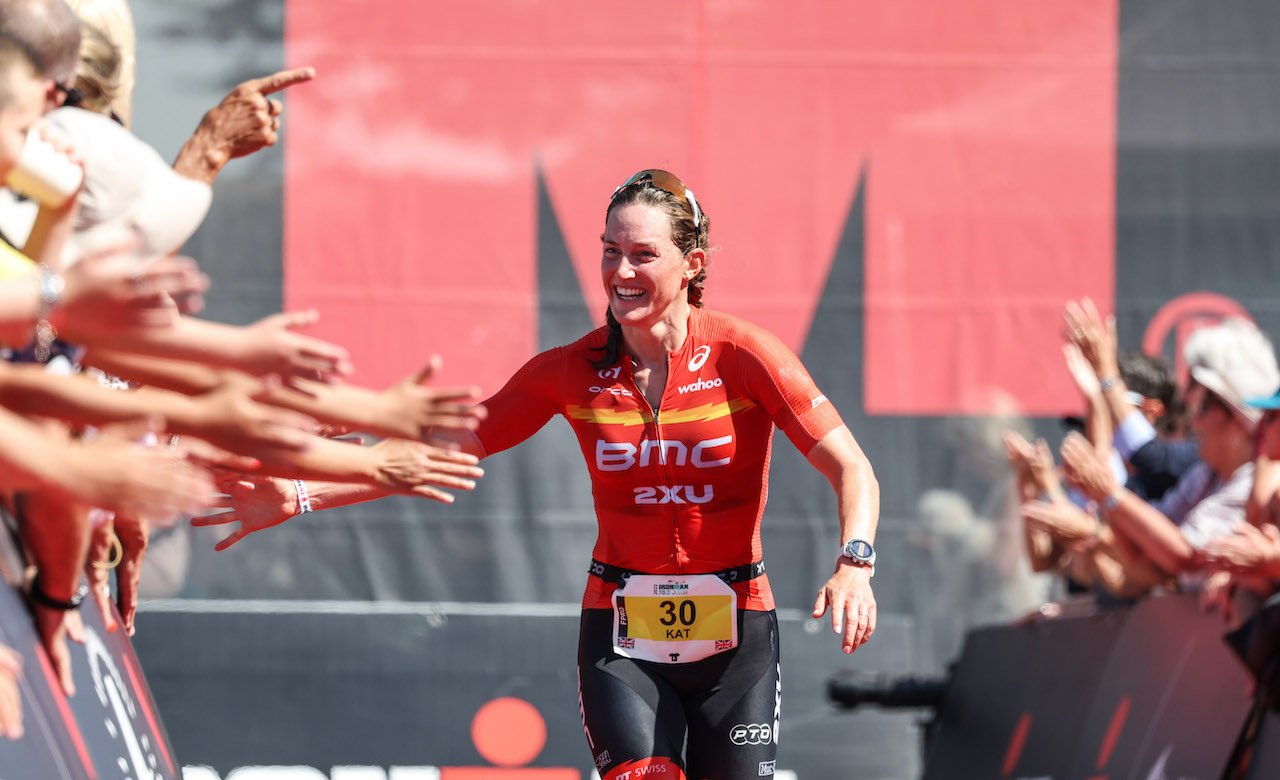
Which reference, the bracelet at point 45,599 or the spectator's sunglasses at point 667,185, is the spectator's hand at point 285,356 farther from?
the spectator's sunglasses at point 667,185

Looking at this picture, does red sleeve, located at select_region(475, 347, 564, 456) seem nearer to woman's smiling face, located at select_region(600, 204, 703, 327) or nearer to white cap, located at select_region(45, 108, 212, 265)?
woman's smiling face, located at select_region(600, 204, 703, 327)

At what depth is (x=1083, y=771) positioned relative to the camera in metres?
4.92

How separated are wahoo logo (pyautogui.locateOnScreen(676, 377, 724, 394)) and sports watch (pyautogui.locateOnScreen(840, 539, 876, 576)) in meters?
0.56

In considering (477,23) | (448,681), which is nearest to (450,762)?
(448,681)

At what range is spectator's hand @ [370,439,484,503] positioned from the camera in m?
2.48

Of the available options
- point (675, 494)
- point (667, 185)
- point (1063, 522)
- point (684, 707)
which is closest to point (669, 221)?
point (667, 185)

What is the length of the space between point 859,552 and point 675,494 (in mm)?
522

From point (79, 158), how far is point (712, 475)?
1.67 m

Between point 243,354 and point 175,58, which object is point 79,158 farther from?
point 175,58

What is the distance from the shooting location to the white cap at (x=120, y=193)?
2.89 m

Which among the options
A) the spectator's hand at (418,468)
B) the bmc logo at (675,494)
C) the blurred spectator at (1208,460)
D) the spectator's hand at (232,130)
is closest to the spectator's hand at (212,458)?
the spectator's hand at (418,468)

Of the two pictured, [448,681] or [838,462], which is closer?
[838,462]

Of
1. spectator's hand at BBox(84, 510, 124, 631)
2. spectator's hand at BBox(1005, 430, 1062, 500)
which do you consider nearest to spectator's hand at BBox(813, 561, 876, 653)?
spectator's hand at BBox(84, 510, 124, 631)

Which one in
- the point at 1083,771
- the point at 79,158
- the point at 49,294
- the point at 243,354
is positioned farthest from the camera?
the point at 1083,771
